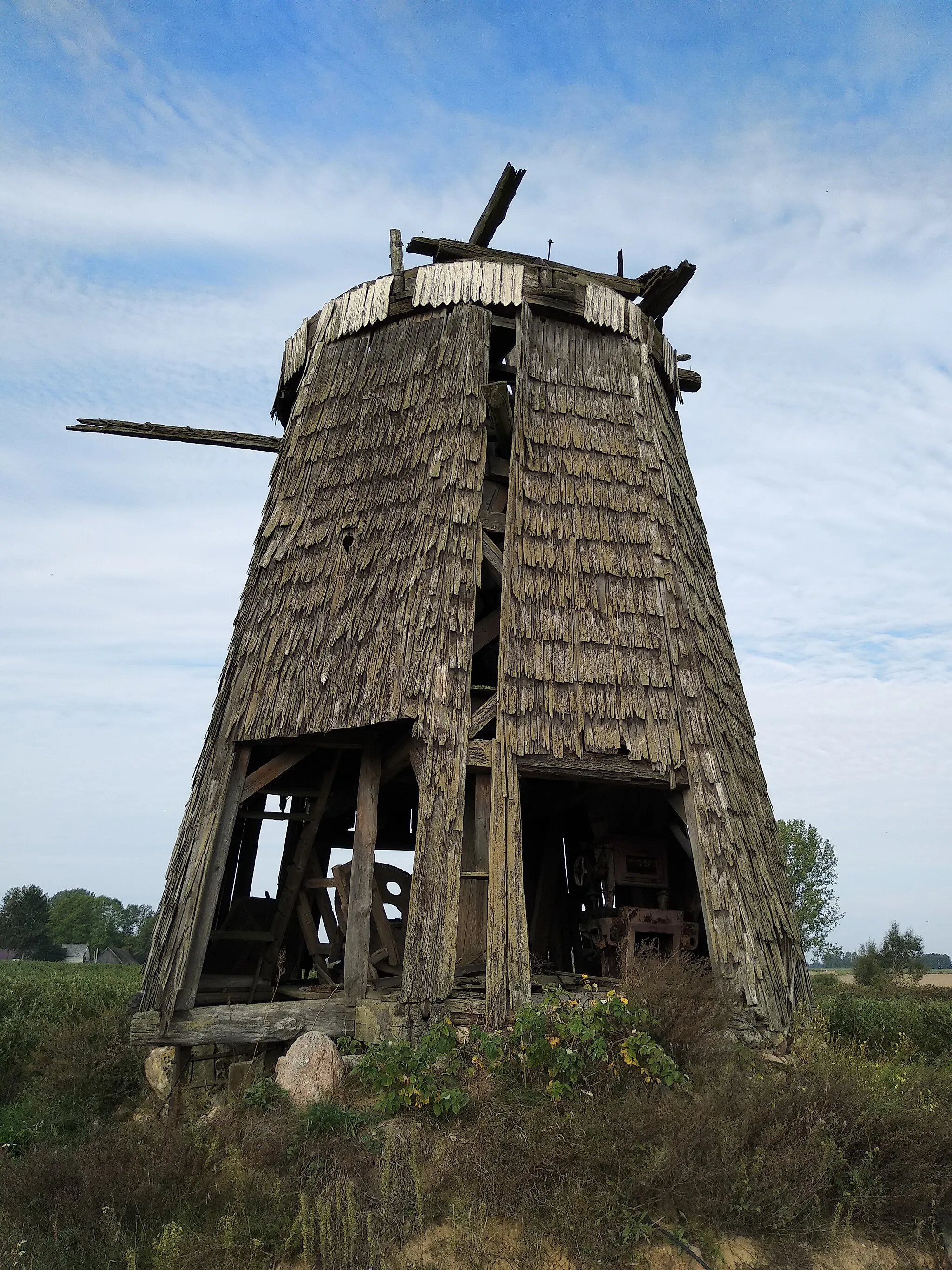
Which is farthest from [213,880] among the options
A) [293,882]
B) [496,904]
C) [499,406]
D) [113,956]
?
[113,956]

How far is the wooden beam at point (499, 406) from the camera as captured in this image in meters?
10.8

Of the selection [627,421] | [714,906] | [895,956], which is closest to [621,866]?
[714,906]

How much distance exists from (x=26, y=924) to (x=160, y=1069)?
211ft

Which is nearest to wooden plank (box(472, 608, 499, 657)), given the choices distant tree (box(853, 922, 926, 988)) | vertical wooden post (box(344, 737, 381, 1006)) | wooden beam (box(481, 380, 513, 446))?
vertical wooden post (box(344, 737, 381, 1006))

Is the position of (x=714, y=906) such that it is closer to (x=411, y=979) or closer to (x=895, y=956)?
(x=411, y=979)

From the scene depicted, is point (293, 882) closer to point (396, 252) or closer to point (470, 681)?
point (470, 681)

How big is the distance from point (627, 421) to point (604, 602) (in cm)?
270

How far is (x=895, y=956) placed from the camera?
3244 centimetres

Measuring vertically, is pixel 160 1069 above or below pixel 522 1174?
above

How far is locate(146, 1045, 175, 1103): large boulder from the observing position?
10.1 metres

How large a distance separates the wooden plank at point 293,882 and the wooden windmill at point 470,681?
0.05 metres

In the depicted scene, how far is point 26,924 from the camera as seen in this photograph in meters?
66.5

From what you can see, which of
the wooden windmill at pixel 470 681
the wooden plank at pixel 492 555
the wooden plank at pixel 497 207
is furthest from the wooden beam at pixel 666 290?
the wooden plank at pixel 492 555

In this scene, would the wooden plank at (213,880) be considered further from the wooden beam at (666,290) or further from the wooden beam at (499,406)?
the wooden beam at (666,290)
